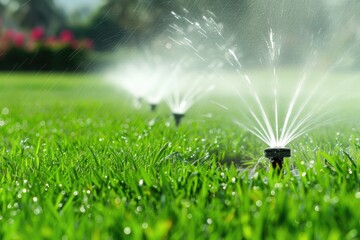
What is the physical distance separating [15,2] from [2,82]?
3511 centimetres

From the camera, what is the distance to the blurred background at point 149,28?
5512 mm

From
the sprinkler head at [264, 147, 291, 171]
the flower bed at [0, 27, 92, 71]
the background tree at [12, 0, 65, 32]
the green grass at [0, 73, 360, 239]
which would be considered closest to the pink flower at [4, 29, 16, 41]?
the flower bed at [0, 27, 92, 71]

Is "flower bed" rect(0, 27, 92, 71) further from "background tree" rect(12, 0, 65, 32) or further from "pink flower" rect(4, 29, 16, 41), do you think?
"background tree" rect(12, 0, 65, 32)

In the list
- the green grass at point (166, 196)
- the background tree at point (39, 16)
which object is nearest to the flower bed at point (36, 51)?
the green grass at point (166, 196)

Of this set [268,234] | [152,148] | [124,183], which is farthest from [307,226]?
[152,148]

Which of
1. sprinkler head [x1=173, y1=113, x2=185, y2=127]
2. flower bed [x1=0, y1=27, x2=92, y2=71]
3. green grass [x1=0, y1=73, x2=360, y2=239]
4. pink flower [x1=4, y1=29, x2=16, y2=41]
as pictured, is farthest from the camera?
pink flower [x1=4, y1=29, x2=16, y2=41]

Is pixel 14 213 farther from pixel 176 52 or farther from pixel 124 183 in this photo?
pixel 176 52

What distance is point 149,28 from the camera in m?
10.9

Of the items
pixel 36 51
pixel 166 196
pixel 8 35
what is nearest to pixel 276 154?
pixel 166 196

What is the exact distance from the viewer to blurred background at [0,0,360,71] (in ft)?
18.1

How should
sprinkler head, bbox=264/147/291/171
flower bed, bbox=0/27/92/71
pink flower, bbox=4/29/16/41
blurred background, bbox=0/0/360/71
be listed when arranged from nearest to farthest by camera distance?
1. sprinkler head, bbox=264/147/291/171
2. blurred background, bbox=0/0/360/71
3. flower bed, bbox=0/27/92/71
4. pink flower, bbox=4/29/16/41

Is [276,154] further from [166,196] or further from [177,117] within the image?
[177,117]

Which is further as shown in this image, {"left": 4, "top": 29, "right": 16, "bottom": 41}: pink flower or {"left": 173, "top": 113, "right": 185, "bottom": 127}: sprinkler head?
{"left": 4, "top": 29, "right": 16, "bottom": 41}: pink flower

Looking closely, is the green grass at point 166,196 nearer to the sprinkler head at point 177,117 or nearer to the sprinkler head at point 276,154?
the sprinkler head at point 276,154
